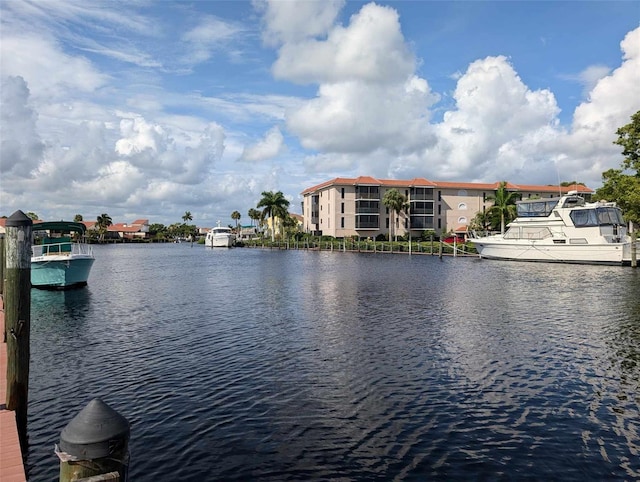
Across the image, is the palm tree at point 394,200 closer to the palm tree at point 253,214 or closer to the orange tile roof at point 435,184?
the orange tile roof at point 435,184

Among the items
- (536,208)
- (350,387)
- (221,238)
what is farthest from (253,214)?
(350,387)

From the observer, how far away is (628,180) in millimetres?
43938

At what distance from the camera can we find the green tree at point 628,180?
140ft

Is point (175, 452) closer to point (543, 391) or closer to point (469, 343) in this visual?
point (543, 391)

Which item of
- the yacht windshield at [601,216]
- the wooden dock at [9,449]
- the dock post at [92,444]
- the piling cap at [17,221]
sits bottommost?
the wooden dock at [9,449]

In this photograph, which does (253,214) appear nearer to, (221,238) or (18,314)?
(221,238)

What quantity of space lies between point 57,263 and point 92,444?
27.7 metres

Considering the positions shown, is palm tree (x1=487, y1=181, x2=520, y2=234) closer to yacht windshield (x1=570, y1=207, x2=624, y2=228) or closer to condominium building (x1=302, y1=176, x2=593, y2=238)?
condominium building (x1=302, y1=176, x2=593, y2=238)

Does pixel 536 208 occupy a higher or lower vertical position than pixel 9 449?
higher

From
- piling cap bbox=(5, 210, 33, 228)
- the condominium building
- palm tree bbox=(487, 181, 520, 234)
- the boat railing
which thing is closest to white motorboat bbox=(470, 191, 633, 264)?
palm tree bbox=(487, 181, 520, 234)

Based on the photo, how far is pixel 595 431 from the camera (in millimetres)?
8820

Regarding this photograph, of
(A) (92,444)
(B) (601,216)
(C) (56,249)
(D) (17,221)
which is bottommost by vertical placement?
(A) (92,444)

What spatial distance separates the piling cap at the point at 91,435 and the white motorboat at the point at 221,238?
11621cm

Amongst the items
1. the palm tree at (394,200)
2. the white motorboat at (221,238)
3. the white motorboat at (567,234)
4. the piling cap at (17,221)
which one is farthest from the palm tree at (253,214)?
the piling cap at (17,221)
